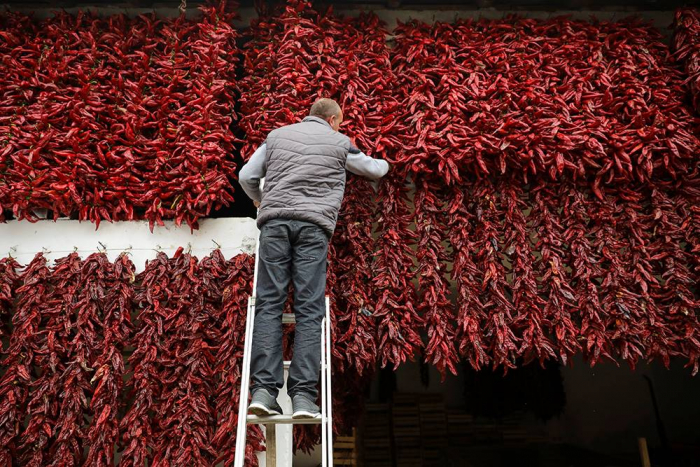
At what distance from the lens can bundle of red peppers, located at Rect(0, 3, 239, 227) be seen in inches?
134

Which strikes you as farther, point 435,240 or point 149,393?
point 435,240

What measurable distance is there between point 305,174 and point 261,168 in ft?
1.25

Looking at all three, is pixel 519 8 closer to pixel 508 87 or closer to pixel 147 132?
pixel 508 87

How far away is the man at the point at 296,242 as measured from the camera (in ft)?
8.40

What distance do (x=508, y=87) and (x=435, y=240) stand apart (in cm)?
119

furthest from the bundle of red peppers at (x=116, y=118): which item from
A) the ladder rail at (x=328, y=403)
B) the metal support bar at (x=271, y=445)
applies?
the metal support bar at (x=271, y=445)

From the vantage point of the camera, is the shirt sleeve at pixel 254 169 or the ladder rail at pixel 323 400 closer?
the ladder rail at pixel 323 400

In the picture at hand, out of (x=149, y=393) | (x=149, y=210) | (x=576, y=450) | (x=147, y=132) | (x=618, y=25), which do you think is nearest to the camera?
(x=149, y=393)

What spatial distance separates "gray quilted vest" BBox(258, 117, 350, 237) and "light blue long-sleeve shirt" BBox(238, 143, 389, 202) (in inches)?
2.7

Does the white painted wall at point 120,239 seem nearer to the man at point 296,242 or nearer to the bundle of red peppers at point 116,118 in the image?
the bundle of red peppers at point 116,118

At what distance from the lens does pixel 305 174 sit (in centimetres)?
285

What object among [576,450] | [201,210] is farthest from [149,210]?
[576,450]

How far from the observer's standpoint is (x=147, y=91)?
3.68 meters

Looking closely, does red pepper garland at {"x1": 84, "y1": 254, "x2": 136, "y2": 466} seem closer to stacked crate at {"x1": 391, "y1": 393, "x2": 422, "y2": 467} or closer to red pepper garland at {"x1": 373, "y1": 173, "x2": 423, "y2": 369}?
red pepper garland at {"x1": 373, "y1": 173, "x2": 423, "y2": 369}
